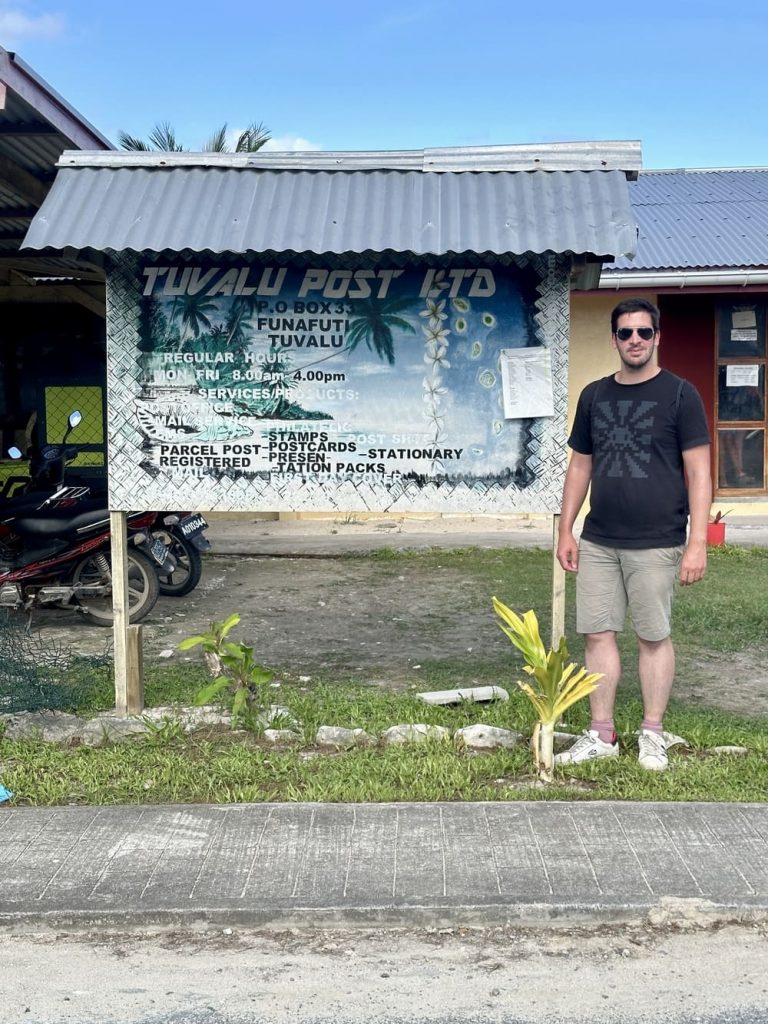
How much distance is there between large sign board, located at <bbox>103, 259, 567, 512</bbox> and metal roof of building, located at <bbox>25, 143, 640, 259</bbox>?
283 mm

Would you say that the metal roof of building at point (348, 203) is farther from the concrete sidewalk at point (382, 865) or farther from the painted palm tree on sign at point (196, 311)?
the concrete sidewalk at point (382, 865)

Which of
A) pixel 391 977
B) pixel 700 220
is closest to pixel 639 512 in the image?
pixel 391 977

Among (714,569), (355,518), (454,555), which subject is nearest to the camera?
(714,569)

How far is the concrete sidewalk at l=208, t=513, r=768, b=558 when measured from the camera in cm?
1128

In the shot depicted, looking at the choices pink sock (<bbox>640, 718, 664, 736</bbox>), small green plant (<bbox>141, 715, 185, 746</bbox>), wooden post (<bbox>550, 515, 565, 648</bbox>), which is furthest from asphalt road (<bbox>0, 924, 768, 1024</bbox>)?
wooden post (<bbox>550, 515, 565, 648</bbox>)

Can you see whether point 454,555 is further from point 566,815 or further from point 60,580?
point 566,815

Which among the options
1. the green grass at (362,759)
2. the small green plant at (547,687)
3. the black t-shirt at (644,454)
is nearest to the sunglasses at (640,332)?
the black t-shirt at (644,454)

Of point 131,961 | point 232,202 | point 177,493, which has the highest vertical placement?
point 232,202

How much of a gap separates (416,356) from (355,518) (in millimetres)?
7381

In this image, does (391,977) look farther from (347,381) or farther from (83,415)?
(83,415)

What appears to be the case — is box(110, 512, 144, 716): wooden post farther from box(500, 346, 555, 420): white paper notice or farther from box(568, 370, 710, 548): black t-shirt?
box(568, 370, 710, 548): black t-shirt

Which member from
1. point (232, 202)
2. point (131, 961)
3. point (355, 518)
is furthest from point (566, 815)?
point (355, 518)

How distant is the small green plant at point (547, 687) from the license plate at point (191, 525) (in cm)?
399

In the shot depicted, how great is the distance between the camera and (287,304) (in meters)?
5.55
